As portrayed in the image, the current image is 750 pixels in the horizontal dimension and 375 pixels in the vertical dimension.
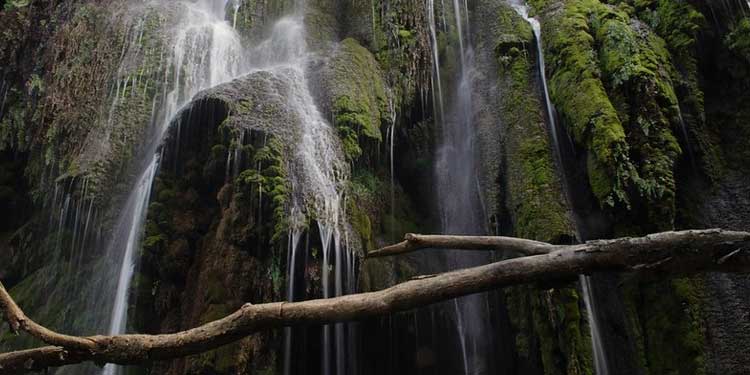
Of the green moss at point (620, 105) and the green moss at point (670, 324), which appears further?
the green moss at point (620, 105)

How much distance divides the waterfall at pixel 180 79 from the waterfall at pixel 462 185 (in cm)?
582

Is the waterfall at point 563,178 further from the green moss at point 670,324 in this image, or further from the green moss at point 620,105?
the green moss at point 670,324

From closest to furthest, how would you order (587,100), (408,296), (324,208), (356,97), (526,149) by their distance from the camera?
(408,296)
(324,208)
(587,100)
(526,149)
(356,97)

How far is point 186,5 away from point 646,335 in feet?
50.9

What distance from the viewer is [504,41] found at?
1056cm

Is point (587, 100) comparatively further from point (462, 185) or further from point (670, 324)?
point (670, 324)

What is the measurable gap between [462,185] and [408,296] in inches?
315

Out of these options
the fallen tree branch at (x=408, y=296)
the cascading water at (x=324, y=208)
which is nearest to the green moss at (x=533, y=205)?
the cascading water at (x=324, y=208)

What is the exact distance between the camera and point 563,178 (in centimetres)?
839

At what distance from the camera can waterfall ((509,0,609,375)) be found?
22.9 ft

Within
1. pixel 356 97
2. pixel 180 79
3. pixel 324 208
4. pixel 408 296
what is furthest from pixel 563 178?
pixel 180 79

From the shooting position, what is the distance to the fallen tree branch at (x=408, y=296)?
106 inches

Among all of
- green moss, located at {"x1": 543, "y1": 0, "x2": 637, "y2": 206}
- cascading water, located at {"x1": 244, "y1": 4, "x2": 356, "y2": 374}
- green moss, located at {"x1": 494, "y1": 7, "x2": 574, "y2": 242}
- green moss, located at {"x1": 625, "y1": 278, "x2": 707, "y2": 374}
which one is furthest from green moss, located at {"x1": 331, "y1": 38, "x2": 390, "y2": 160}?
green moss, located at {"x1": 625, "y1": 278, "x2": 707, "y2": 374}

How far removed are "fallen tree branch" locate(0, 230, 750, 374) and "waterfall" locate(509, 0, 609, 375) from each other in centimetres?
380
